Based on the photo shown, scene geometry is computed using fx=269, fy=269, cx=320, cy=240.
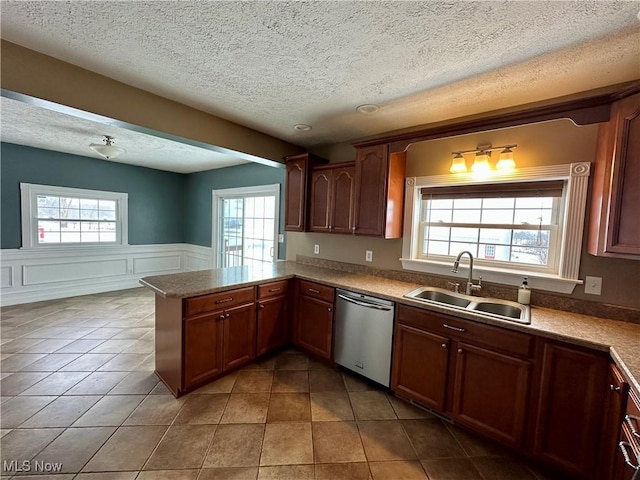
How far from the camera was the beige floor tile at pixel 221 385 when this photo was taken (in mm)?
2262

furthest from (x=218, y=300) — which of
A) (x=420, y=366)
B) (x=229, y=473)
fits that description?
(x=420, y=366)

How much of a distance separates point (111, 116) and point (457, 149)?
111 inches

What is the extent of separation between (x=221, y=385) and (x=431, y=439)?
1.70 meters

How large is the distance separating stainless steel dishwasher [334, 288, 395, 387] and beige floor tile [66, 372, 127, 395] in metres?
1.94

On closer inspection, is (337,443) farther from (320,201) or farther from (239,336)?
(320,201)

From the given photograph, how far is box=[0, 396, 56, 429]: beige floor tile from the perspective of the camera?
1.82 m

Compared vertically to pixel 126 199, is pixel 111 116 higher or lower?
higher

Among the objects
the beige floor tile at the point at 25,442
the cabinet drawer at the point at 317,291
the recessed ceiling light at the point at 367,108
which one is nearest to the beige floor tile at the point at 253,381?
the cabinet drawer at the point at 317,291

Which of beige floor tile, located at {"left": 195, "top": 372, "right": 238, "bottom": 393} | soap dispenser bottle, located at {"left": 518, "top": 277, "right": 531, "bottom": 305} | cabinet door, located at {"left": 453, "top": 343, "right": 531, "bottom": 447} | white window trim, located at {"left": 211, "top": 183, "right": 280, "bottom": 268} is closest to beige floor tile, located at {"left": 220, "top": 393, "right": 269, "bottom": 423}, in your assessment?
beige floor tile, located at {"left": 195, "top": 372, "right": 238, "bottom": 393}

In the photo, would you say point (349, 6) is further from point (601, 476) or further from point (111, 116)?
point (601, 476)

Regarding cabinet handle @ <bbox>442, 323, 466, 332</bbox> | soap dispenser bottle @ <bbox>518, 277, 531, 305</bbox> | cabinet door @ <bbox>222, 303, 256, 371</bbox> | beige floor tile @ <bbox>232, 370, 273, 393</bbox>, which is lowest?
beige floor tile @ <bbox>232, 370, 273, 393</bbox>

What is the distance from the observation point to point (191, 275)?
2.59 meters

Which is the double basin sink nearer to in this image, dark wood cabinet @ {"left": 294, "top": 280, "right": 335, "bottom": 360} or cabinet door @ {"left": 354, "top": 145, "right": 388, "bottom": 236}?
cabinet door @ {"left": 354, "top": 145, "right": 388, "bottom": 236}

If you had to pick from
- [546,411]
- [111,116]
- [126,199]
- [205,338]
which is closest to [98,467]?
[205,338]
